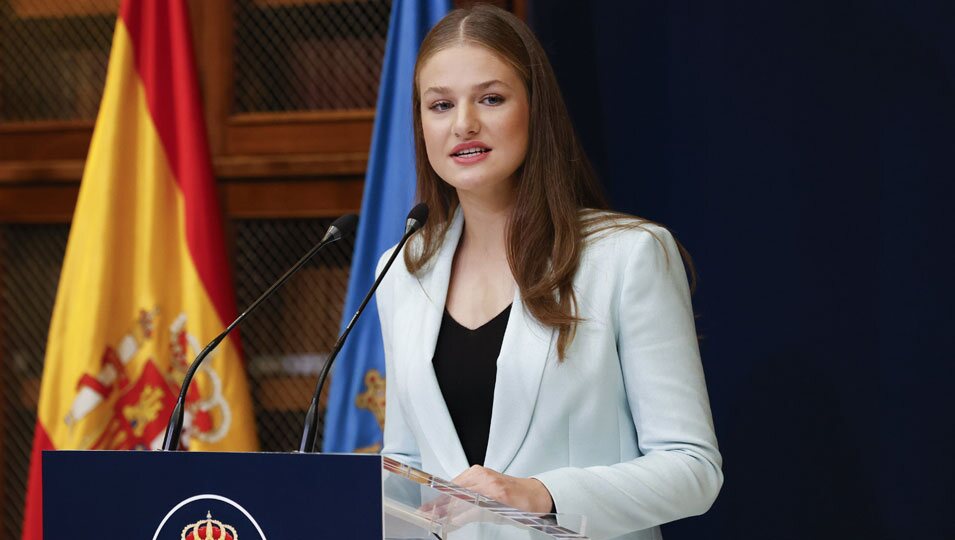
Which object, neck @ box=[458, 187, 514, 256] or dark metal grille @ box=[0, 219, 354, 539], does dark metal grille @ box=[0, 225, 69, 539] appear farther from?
neck @ box=[458, 187, 514, 256]

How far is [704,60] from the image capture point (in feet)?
7.60

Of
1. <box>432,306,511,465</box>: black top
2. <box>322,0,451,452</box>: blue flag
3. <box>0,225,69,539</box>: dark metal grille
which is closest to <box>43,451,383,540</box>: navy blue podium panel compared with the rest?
<box>432,306,511,465</box>: black top

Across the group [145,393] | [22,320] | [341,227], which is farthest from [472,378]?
[22,320]

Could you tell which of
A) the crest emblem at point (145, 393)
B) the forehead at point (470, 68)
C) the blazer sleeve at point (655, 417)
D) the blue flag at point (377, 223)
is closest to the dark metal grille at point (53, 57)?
the crest emblem at point (145, 393)

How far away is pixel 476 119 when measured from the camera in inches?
66.6

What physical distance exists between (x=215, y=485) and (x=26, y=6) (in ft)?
7.83

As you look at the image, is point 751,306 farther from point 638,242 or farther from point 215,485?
point 215,485

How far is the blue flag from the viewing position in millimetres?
2465

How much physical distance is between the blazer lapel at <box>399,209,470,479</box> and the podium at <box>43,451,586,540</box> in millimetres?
451

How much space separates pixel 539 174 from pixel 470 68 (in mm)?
204

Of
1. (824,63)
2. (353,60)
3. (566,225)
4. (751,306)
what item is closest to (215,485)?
(566,225)

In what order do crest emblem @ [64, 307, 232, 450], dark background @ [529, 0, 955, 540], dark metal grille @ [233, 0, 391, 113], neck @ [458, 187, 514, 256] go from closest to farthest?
neck @ [458, 187, 514, 256]
dark background @ [529, 0, 955, 540]
crest emblem @ [64, 307, 232, 450]
dark metal grille @ [233, 0, 391, 113]

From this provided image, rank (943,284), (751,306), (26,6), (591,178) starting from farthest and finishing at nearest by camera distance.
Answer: (26,6) → (751,306) → (943,284) → (591,178)

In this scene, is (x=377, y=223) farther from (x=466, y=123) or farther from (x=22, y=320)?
(x=22, y=320)
